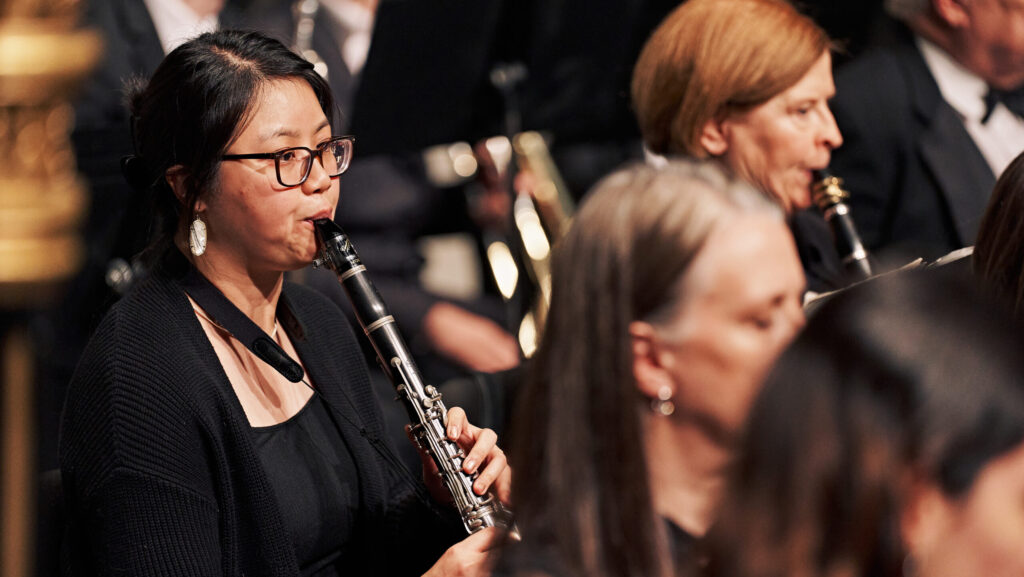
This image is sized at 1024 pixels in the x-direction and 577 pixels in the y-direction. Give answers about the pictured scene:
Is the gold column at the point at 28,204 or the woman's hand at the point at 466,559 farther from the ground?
the gold column at the point at 28,204

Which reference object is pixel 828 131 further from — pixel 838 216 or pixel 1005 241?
pixel 1005 241

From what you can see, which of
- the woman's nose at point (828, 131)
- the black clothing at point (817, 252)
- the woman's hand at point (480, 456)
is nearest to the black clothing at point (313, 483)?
the woman's hand at point (480, 456)

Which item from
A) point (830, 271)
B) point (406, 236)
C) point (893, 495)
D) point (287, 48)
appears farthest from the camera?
point (406, 236)

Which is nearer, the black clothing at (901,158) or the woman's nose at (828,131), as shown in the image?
the woman's nose at (828,131)

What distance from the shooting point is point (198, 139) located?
1755mm

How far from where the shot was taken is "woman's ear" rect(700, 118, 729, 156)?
2297 millimetres

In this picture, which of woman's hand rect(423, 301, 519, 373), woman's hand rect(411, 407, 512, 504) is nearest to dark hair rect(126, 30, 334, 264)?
woman's hand rect(411, 407, 512, 504)

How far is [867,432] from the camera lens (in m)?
0.83

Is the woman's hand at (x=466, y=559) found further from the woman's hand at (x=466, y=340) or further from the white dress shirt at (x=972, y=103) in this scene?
the white dress shirt at (x=972, y=103)

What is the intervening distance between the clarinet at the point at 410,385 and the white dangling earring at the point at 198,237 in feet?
0.55

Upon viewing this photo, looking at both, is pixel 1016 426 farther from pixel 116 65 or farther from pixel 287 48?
pixel 116 65

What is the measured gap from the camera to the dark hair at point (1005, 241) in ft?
5.42

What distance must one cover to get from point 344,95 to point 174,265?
5.47 ft

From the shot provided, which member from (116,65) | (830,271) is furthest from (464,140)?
(830,271)
